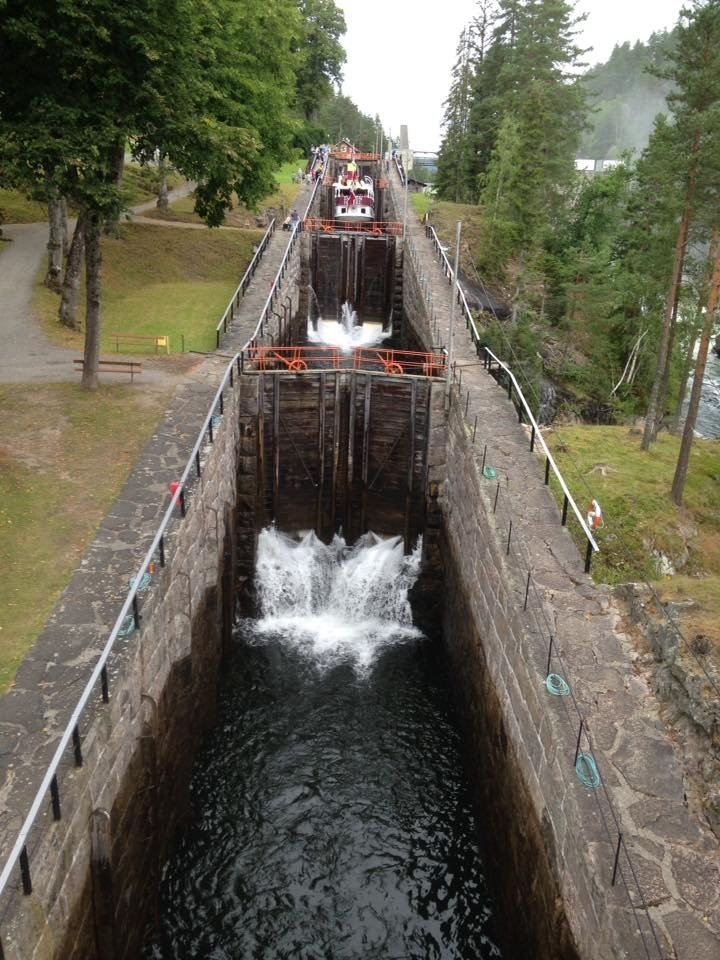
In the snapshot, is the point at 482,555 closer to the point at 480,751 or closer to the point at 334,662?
the point at 480,751

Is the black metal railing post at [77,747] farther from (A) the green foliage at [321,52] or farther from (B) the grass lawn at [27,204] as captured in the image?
(A) the green foliage at [321,52]

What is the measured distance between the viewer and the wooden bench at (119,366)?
19.4 metres

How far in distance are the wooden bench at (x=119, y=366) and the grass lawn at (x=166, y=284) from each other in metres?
1.92

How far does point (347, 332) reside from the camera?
112ft

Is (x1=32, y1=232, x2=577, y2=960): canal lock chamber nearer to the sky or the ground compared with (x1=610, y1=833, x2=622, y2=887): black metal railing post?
nearer to the ground

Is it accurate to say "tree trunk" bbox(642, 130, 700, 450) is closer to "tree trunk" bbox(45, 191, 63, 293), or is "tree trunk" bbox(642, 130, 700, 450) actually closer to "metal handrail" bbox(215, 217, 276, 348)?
"metal handrail" bbox(215, 217, 276, 348)

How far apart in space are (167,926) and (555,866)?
5.71 m

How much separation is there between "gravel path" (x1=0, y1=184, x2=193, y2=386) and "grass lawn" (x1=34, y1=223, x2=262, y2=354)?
0.58m

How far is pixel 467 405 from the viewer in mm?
18359

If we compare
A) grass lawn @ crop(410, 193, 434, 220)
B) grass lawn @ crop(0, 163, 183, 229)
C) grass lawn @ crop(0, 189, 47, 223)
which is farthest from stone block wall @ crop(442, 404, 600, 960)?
grass lawn @ crop(410, 193, 434, 220)

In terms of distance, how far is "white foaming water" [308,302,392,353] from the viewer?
3316 cm

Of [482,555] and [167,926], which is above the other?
[482,555]

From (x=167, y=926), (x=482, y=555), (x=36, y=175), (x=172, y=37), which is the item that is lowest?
(x=167, y=926)

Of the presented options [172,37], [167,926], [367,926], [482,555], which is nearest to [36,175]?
[172,37]
